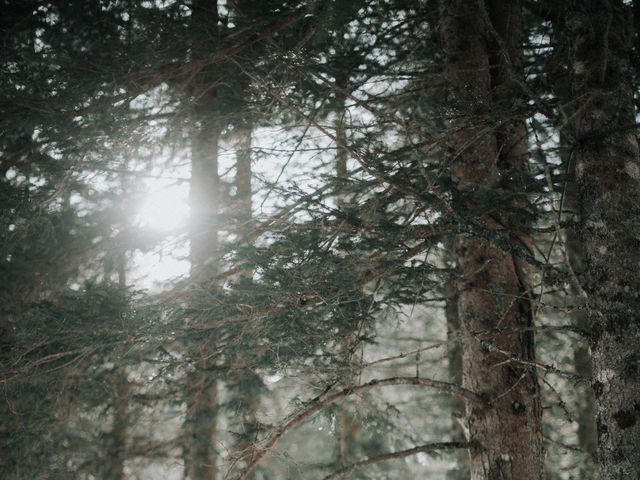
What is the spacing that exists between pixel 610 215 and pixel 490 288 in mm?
1288

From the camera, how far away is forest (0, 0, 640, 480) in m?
2.99

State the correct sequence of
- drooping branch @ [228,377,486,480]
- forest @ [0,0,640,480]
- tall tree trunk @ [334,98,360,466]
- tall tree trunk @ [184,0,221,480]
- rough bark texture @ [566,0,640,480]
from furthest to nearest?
tall tree trunk @ [184,0,221,480] → drooping branch @ [228,377,486,480] → tall tree trunk @ [334,98,360,466] → forest @ [0,0,640,480] → rough bark texture @ [566,0,640,480]

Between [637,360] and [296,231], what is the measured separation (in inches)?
87.0

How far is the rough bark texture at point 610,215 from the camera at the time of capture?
2.65 m

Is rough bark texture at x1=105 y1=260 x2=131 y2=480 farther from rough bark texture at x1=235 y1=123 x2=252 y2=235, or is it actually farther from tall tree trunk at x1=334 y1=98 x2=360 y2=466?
tall tree trunk at x1=334 y1=98 x2=360 y2=466

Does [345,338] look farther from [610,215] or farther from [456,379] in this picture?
[456,379]

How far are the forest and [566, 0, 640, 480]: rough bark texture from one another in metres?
0.01

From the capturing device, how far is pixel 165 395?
21.6 ft

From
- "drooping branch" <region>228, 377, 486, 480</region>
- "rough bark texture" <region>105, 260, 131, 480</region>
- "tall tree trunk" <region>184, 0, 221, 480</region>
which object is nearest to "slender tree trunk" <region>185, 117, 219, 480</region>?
"tall tree trunk" <region>184, 0, 221, 480</region>

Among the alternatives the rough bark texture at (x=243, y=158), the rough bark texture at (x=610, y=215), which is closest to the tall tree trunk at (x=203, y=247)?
the rough bark texture at (x=243, y=158)

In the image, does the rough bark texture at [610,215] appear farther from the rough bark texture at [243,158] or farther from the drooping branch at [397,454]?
the rough bark texture at [243,158]

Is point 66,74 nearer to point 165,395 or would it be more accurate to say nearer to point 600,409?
point 165,395

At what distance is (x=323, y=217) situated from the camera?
10.8 feet

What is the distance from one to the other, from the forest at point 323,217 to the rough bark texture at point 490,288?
19 mm
